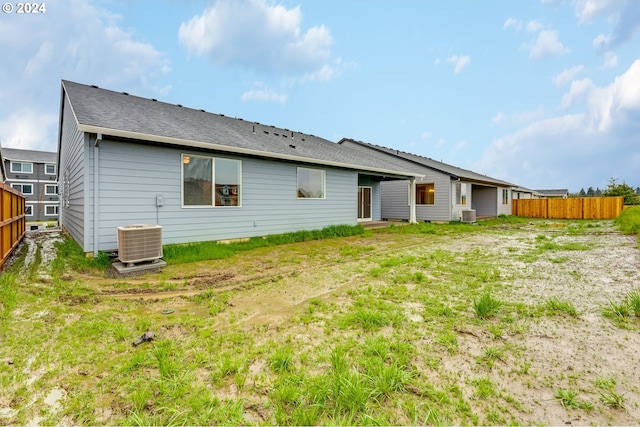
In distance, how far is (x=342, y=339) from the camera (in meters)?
2.55

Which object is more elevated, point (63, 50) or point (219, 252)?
point (63, 50)

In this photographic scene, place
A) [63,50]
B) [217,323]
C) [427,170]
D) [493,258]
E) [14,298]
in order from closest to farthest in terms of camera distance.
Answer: [217,323], [14,298], [493,258], [63,50], [427,170]

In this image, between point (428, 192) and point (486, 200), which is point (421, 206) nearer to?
point (428, 192)

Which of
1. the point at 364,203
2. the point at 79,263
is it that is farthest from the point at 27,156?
the point at 364,203

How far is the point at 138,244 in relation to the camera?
17.1 feet

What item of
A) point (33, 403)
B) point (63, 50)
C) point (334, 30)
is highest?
point (334, 30)

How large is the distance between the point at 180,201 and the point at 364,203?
1034 cm

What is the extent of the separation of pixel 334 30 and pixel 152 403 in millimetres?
20294

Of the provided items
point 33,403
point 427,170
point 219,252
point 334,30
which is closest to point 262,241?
point 219,252

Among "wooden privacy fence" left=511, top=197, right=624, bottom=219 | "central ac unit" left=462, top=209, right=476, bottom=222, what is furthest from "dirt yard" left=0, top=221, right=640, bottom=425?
"wooden privacy fence" left=511, top=197, right=624, bottom=219

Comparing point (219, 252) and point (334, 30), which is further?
point (334, 30)

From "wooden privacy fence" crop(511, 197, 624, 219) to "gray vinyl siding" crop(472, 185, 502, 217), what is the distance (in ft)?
9.24

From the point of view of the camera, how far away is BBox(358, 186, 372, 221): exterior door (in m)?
15.1

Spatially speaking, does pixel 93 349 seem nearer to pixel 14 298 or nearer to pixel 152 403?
pixel 152 403
